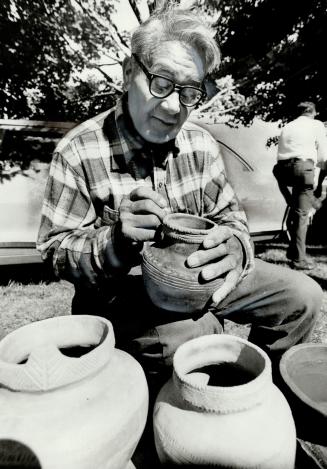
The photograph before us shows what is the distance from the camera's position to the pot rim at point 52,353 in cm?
104

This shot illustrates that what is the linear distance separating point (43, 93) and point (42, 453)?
703 cm

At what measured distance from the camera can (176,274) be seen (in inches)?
53.9

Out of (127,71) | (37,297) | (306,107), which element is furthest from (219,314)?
(306,107)

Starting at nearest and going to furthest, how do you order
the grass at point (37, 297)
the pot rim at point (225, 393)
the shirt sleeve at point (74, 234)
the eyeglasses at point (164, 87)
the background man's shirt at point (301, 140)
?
1. the pot rim at point (225, 393)
2. the shirt sleeve at point (74, 234)
3. the eyeglasses at point (164, 87)
4. the grass at point (37, 297)
5. the background man's shirt at point (301, 140)

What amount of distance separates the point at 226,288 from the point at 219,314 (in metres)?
0.83

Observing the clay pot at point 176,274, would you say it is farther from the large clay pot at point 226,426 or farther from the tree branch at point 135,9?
the tree branch at point 135,9

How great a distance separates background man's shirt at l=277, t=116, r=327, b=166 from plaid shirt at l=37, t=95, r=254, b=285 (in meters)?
3.39

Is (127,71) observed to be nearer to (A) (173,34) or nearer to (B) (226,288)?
(A) (173,34)

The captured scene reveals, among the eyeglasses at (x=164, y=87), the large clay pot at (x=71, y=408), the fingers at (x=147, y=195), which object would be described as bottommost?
the large clay pot at (x=71, y=408)

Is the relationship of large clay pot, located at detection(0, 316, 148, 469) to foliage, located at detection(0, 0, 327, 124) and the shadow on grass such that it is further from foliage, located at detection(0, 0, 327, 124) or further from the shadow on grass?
foliage, located at detection(0, 0, 327, 124)

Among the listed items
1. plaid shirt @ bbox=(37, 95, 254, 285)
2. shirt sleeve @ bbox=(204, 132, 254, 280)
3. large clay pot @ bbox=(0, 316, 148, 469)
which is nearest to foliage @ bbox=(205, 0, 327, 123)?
shirt sleeve @ bbox=(204, 132, 254, 280)

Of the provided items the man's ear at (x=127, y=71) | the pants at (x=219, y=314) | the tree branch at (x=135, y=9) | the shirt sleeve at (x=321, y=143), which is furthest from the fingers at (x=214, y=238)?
the tree branch at (x=135, y=9)

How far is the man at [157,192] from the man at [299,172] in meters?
3.24

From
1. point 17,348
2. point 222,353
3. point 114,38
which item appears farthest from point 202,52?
point 114,38
